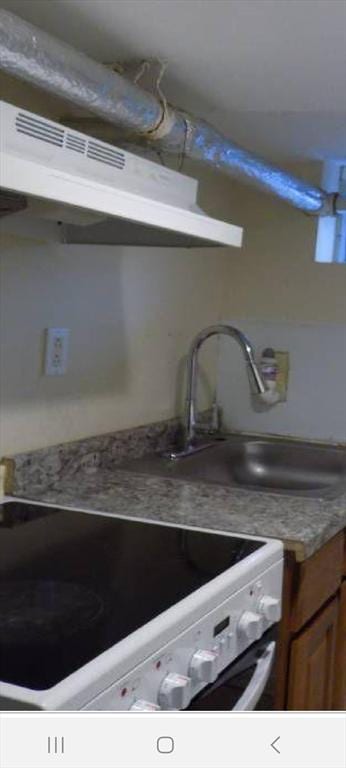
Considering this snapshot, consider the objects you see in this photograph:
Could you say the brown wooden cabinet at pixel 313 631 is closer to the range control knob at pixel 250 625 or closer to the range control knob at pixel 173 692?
the range control knob at pixel 250 625

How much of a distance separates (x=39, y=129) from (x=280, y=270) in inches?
61.0

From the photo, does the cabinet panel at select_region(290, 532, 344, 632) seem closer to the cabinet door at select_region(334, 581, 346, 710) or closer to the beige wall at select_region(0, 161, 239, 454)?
the cabinet door at select_region(334, 581, 346, 710)

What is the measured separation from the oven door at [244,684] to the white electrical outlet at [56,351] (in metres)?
0.73

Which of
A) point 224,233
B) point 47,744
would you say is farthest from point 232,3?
point 47,744

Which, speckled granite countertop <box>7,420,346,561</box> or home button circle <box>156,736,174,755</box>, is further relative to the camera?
speckled granite countertop <box>7,420,346,561</box>

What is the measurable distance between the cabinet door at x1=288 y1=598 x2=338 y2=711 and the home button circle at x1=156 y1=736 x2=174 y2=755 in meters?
1.06

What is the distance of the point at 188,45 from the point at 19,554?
3.10 ft

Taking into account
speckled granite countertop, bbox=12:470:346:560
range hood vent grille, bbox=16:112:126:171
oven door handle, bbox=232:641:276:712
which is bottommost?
oven door handle, bbox=232:641:276:712

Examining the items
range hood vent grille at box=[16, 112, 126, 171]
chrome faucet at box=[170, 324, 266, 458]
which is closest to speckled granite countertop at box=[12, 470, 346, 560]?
chrome faucet at box=[170, 324, 266, 458]

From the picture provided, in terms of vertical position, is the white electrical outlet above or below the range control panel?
above

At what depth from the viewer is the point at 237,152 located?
186 cm

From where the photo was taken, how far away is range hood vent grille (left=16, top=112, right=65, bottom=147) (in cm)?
113

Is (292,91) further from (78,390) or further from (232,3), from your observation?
(78,390)

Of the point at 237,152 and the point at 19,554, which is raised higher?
the point at 237,152
